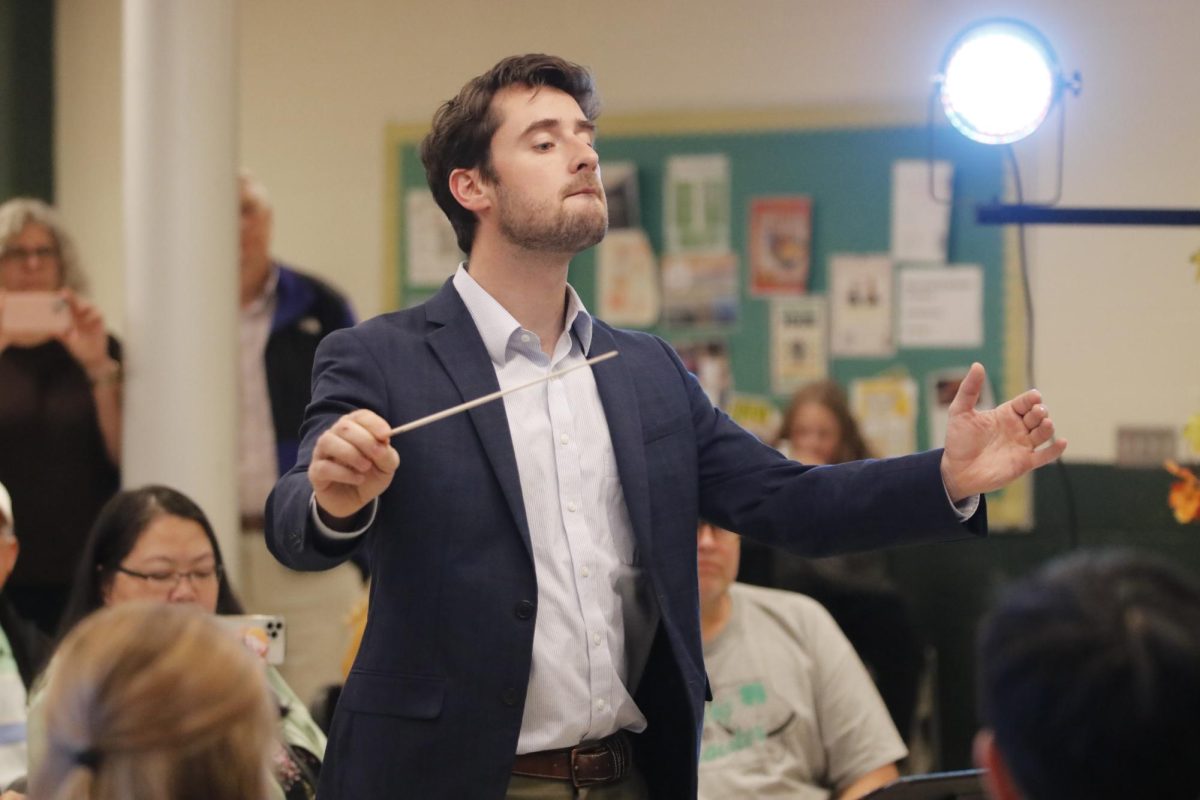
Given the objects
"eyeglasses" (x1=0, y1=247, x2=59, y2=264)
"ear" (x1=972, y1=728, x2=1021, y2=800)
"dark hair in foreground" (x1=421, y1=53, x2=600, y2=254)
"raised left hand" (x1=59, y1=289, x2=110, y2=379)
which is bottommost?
"ear" (x1=972, y1=728, x2=1021, y2=800)

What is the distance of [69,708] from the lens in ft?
3.64

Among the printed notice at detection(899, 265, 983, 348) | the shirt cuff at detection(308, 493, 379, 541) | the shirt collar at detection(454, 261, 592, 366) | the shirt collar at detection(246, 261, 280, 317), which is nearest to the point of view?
the shirt cuff at detection(308, 493, 379, 541)

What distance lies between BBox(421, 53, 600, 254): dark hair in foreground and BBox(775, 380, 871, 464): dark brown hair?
2262mm

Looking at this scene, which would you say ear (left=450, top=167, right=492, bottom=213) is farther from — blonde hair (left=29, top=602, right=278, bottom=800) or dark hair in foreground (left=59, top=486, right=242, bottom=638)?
dark hair in foreground (left=59, top=486, right=242, bottom=638)

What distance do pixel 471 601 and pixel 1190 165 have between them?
10.9 feet

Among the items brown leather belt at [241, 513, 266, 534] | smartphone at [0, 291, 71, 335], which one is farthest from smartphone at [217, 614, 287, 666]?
brown leather belt at [241, 513, 266, 534]

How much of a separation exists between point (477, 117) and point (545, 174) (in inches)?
5.9

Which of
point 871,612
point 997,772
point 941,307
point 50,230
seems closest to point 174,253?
point 50,230

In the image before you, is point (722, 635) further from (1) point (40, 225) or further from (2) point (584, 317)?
(1) point (40, 225)

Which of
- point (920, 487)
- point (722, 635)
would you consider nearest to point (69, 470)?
point (722, 635)

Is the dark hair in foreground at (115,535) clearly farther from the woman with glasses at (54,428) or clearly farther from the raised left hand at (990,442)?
the raised left hand at (990,442)

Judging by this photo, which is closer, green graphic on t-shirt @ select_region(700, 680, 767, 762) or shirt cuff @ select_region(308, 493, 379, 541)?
shirt cuff @ select_region(308, 493, 379, 541)

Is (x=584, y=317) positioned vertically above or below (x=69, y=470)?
above

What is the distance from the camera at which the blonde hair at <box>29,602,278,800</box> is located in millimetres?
1076
